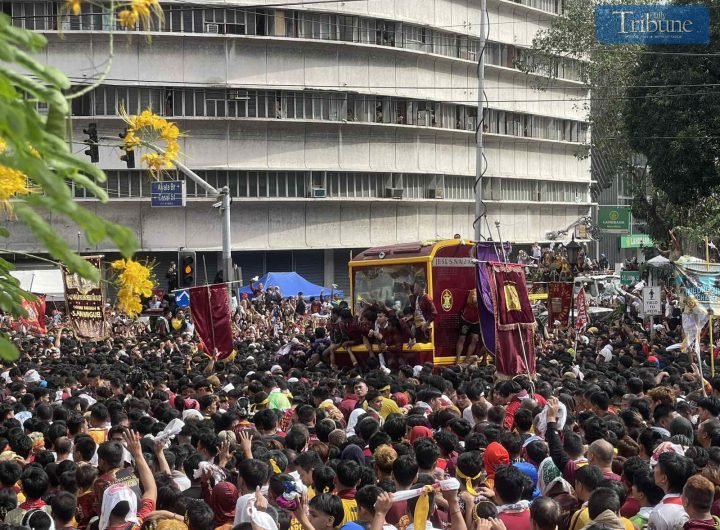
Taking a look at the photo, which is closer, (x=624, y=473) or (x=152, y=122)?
(x=624, y=473)

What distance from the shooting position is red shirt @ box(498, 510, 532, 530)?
6738mm

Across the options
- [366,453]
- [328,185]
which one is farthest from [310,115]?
[366,453]

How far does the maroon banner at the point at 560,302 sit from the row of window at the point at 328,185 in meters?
20.6

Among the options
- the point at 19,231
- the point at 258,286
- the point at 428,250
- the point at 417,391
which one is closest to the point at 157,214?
the point at 19,231

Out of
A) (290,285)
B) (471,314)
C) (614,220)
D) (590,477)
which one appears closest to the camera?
(590,477)

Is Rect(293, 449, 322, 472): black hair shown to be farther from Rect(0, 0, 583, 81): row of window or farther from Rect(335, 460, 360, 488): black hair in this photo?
Rect(0, 0, 583, 81): row of window

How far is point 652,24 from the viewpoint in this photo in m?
32.8

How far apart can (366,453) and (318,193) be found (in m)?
38.8

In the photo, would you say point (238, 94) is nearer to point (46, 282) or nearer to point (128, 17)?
point (46, 282)

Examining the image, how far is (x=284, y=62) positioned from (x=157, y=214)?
324 inches

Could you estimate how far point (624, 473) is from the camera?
7547 mm

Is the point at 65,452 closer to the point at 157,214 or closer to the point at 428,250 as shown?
the point at 428,250

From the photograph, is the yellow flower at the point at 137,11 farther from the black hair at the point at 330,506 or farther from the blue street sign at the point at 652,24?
the blue street sign at the point at 652,24

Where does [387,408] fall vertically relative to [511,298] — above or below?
below
